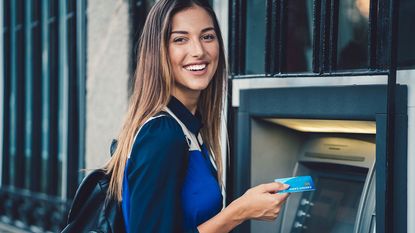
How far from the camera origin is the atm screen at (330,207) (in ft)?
8.25

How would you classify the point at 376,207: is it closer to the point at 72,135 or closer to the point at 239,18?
the point at 239,18

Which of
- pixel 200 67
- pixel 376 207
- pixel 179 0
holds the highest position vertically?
pixel 179 0

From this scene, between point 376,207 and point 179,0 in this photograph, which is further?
point 376,207

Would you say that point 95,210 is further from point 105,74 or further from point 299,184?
point 105,74

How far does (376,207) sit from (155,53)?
101 centimetres

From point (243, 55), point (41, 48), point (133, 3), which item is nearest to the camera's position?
point (243, 55)

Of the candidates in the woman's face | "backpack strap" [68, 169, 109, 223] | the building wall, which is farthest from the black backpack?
the building wall

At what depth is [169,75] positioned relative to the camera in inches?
79.8

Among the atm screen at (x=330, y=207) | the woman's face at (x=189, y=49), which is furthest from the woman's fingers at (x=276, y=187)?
the atm screen at (x=330, y=207)

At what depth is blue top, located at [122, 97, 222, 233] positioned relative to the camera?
1.83m

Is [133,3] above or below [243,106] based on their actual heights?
above

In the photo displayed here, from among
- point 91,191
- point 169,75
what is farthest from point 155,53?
point 91,191

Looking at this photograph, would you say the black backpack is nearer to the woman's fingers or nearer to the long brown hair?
the long brown hair

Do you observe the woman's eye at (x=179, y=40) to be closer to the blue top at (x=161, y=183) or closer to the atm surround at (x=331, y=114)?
the blue top at (x=161, y=183)
